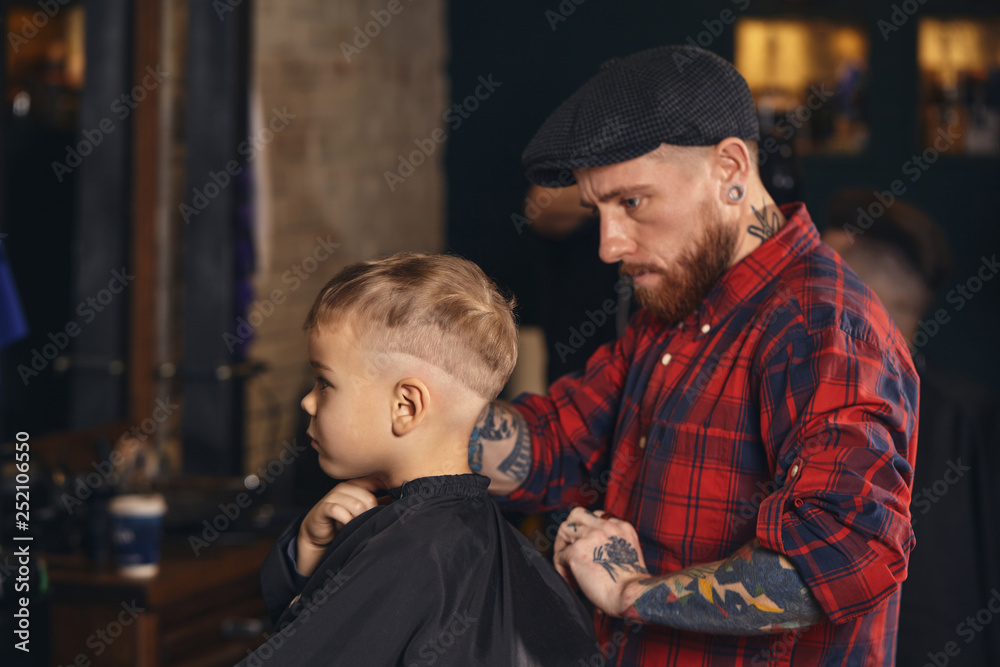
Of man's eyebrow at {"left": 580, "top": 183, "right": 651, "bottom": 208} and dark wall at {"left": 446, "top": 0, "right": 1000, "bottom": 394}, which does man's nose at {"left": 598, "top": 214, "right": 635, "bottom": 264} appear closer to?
man's eyebrow at {"left": 580, "top": 183, "right": 651, "bottom": 208}

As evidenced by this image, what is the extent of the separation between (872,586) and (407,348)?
623 mm

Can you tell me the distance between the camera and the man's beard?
1467mm

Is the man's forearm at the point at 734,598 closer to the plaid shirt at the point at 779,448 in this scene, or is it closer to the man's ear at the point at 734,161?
the plaid shirt at the point at 779,448

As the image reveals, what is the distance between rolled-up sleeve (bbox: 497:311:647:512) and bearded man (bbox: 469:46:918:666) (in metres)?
0.05

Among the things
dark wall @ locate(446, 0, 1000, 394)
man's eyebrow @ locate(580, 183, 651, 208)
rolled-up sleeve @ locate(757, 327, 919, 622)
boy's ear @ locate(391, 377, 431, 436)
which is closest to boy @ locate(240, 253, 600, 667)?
boy's ear @ locate(391, 377, 431, 436)

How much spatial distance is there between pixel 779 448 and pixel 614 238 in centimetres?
39

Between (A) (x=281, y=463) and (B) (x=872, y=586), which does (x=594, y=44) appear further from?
(B) (x=872, y=586)

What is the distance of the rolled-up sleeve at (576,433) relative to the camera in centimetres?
167

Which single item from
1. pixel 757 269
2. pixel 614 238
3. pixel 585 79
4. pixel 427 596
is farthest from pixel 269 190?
pixel 427 596

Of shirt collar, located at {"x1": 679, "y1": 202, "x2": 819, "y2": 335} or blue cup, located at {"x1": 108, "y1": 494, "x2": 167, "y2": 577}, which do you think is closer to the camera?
shirt collar, located at {"x1": 679, "y1": 202, "x2": 819, "y2": 335}

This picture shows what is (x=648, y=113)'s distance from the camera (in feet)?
4.49

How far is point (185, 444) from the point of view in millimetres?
3229

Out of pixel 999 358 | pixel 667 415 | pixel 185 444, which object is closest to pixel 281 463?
pixel 185 444

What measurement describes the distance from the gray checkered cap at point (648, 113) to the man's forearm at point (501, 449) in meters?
0.42
